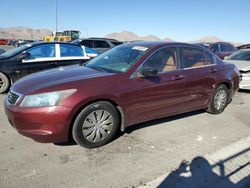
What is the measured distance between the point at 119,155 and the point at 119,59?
66.6 inches

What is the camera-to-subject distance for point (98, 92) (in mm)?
3531

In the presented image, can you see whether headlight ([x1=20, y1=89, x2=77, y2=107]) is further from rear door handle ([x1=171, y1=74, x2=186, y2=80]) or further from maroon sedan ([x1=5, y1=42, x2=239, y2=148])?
rear door handle ([x1=171, y1=74, x2=186, y2=80])

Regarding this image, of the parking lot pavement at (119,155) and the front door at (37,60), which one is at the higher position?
the front door at (37,60)

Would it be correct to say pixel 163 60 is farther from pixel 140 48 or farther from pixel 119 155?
pixel 119 155

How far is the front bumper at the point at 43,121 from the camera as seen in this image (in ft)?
10.8

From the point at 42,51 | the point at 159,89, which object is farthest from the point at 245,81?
the point at 42,51

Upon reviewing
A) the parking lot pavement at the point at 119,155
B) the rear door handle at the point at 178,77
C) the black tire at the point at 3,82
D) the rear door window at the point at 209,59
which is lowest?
the parking lot pavement at the point at 119,155

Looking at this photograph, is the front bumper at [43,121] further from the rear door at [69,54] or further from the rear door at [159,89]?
the rear door at [69,54]

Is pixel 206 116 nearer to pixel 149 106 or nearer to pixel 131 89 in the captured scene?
pixel 149 106

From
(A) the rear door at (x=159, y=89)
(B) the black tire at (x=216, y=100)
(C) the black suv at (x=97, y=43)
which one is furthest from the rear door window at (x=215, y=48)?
(A) the rear door at (x=159, y=89)

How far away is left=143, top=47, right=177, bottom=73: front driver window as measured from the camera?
13.8ft

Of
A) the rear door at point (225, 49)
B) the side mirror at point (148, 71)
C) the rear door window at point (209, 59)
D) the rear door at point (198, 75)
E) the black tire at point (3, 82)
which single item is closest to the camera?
the side mirror at point (148, 71)

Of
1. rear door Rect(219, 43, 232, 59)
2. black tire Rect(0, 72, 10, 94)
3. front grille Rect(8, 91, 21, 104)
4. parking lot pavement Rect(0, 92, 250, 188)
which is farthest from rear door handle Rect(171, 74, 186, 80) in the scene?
rear door Rect(219, 43, 232, 59)

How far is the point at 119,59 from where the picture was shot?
4398mm
